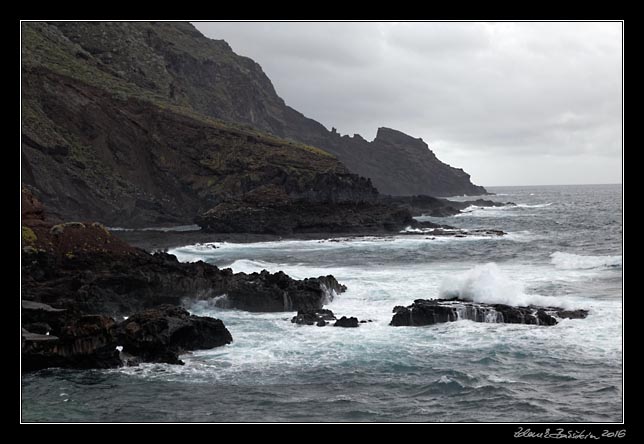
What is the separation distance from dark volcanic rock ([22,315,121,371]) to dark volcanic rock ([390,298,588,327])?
9754mm

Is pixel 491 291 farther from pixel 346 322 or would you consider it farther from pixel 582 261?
pixel 582 261

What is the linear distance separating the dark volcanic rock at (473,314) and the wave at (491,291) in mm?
1630

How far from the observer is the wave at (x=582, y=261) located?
1510 inches

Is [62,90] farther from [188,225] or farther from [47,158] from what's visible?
[188,225]

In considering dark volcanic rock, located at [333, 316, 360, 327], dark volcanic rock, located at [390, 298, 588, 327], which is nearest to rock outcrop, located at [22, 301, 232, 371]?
dark volcanic rock, located at [333, 316, 360, 327]

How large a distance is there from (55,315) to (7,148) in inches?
427

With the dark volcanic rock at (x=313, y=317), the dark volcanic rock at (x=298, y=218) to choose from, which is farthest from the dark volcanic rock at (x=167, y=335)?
the dark volcanic rock at (x=298, y=218)

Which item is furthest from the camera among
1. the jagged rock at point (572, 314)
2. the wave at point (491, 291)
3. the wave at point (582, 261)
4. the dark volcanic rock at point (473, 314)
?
the wave at point (582, 261)

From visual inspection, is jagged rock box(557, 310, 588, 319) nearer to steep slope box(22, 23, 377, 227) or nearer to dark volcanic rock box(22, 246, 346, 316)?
dark volcanic rock box(22, 246, 346, 316)

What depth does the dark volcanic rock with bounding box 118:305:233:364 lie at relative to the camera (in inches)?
736

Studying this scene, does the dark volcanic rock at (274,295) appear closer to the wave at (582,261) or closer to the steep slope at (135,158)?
the wave at (582,261)

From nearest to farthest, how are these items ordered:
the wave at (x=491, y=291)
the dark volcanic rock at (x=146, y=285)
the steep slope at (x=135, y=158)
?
the dark volcanic rock at (x=146, y=285), the wave at (x=491, y=291), the steep slope at (x=135, y=158)

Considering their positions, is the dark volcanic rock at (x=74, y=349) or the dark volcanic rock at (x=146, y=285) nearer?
the dark volcanic rock at (x=74, y=349)

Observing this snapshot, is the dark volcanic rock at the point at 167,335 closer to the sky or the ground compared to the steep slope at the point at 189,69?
closer to the ground
